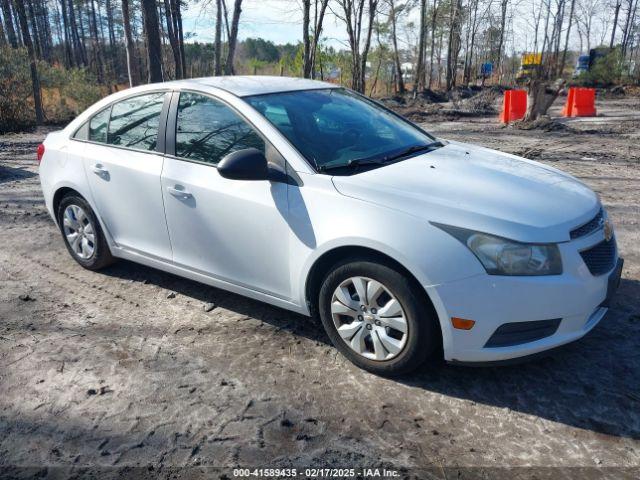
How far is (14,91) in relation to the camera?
16922mm

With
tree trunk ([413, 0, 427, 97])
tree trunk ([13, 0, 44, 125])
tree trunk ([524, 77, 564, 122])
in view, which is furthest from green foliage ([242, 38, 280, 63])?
tree trunk ([524, 77, 564, 122])

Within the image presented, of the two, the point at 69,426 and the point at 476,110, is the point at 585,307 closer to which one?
the point at 69,426

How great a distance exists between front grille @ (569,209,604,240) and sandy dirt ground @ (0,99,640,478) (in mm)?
829

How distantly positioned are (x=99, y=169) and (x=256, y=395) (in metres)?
2.44

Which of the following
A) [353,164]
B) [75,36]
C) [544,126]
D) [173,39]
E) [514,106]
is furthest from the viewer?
[75,36]

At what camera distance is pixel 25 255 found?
5406mm

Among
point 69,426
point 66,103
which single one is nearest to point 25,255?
point 69,426

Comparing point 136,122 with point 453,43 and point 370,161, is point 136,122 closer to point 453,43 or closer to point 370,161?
point 370,161

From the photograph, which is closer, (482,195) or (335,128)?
(482,195)

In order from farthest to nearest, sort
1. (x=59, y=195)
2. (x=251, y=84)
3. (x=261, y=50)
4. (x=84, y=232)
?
(x=261, y=50) < (x=59, y=195) < (x=84, y=232) < (x=251, y=84)

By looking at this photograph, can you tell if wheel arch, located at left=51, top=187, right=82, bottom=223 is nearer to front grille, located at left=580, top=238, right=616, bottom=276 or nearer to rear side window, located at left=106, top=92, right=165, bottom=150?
rear side window, located at left=106, top=92, right=165, bottom=150

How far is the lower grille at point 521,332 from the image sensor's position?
2.78 metres

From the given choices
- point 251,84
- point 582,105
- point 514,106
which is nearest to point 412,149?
point 251,84

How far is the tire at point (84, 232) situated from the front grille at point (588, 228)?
12.1 feet
